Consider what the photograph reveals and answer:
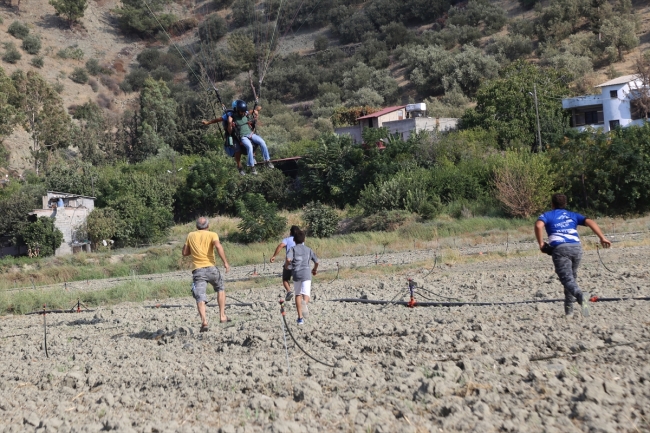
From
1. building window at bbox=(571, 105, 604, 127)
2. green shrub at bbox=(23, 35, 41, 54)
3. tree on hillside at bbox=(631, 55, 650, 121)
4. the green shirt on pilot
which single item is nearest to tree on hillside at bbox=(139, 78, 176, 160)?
green shrub at bbox=(23, 35, 41, 54)

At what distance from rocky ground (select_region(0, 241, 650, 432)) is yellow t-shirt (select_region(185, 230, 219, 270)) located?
1.17 m

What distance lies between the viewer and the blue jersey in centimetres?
1109

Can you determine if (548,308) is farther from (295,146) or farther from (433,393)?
(295,146)

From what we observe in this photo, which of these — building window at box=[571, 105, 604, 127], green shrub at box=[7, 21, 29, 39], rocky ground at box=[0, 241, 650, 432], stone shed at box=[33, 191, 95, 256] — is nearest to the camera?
rocky ground at box=[0, 241, 650, 432]

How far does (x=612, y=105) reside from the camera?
54.3 meters

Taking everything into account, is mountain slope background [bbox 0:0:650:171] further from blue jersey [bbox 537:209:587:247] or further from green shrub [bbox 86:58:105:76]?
blue jersey [bbox 537:209:587:247]

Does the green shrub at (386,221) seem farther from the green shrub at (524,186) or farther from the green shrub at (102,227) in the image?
the green shrub at (102,227)

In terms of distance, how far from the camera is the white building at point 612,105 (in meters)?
54.2

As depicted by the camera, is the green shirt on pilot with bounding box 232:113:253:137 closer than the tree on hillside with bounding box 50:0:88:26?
Yes

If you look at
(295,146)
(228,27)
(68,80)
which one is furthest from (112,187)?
(228,27)

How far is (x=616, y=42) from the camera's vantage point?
247ft

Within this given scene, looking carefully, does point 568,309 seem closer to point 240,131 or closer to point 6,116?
point 240,131

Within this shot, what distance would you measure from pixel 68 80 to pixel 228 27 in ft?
84.7

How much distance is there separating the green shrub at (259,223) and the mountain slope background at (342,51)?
25.6 meters
